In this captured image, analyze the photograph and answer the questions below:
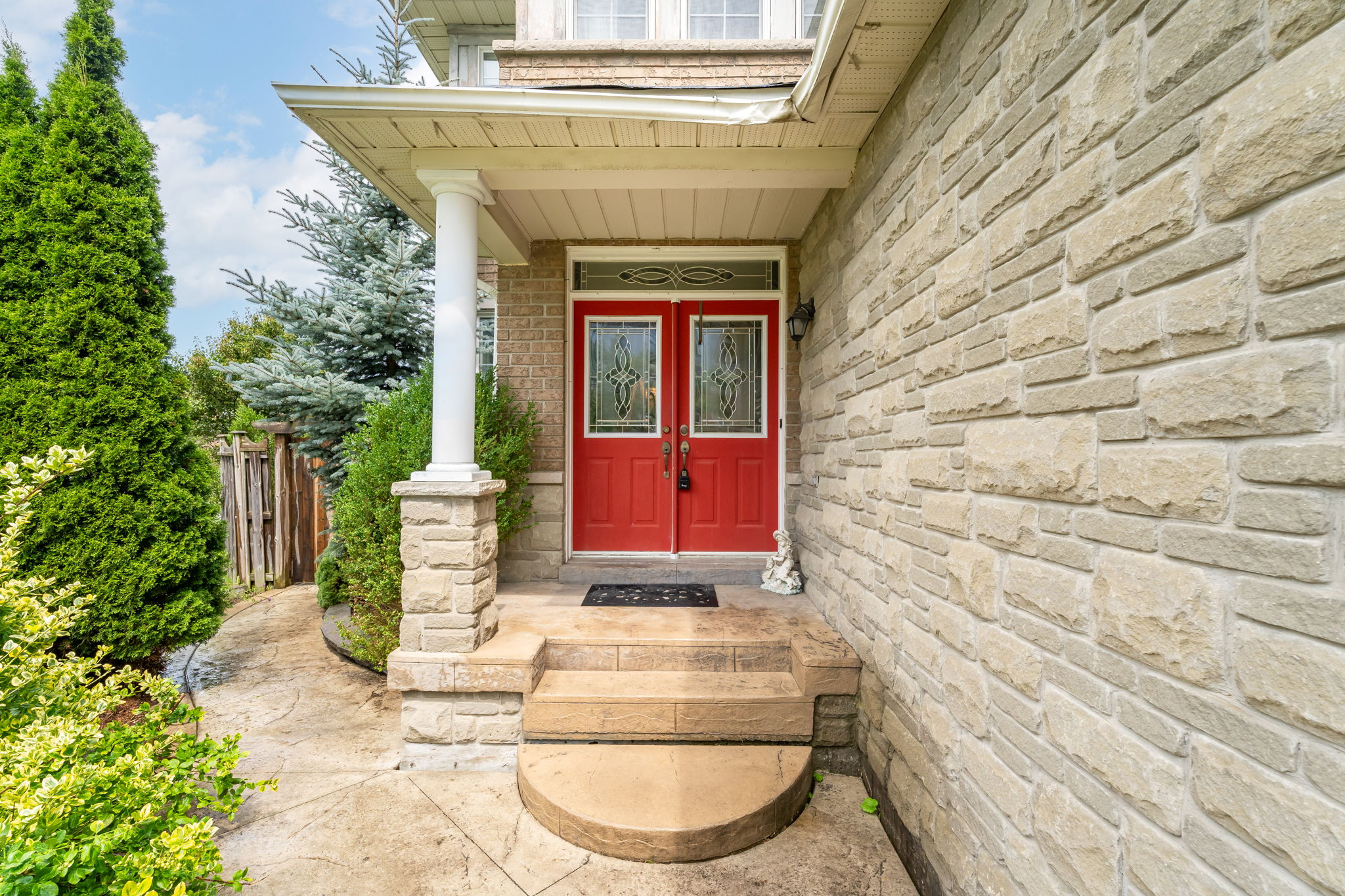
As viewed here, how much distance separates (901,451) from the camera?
7.38ft

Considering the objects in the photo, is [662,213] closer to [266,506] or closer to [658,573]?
[658,573]

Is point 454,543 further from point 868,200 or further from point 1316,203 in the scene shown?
point 1316,203

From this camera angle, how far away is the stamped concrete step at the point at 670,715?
8.21 ft

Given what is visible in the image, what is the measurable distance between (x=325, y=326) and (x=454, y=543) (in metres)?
3.04

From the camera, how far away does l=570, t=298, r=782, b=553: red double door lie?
423 cm

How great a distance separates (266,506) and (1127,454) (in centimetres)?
679

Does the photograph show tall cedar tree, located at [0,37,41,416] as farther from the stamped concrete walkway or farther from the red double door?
the red double door

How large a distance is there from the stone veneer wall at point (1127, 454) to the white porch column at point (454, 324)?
220cm

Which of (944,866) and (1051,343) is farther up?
(1051,343)

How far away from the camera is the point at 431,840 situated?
2119mm

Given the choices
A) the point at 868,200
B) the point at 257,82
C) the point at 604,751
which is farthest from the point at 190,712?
the point at 868,200

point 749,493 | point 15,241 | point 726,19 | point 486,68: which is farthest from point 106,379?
point 726,19

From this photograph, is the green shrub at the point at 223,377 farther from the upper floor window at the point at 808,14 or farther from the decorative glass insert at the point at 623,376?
the upper floor window at the point at 808,14

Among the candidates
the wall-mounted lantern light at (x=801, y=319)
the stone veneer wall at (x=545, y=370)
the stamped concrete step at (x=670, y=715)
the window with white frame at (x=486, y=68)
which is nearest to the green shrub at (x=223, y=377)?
the window with white frame at (x=486, y=68)
